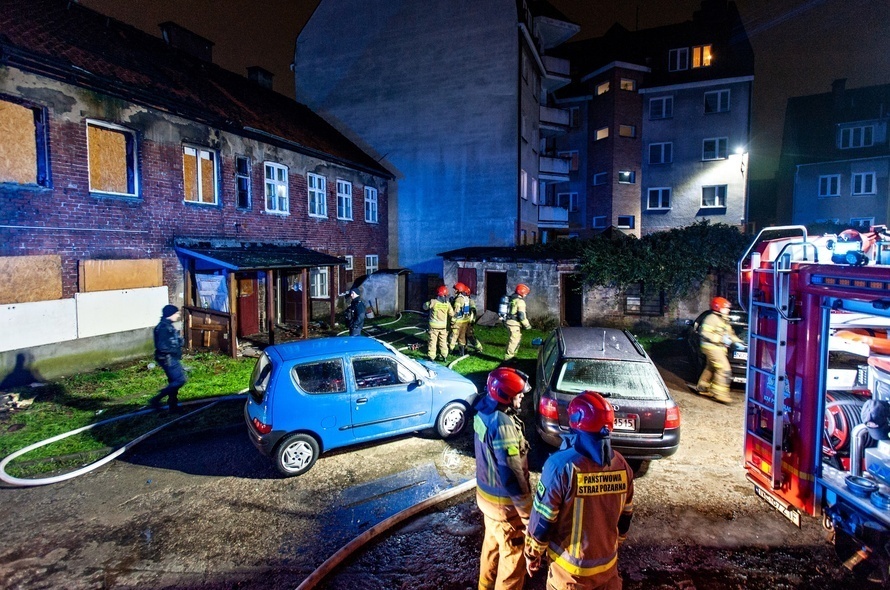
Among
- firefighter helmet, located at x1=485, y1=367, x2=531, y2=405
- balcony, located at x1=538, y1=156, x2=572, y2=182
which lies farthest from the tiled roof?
firefighter helmet, located at x1=485, y1=367, x2=531, y2=405

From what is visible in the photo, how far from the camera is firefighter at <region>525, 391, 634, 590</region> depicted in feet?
9.43

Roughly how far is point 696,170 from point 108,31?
28796 mm

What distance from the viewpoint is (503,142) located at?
21.5 m

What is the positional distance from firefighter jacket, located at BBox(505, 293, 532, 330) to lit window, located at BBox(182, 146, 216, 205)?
373 inches

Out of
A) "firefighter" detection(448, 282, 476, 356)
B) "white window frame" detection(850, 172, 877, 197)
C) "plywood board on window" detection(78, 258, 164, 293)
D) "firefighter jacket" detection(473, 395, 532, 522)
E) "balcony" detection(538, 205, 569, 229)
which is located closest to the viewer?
"firefighter jacket" detection(473, 395, 532, 522)

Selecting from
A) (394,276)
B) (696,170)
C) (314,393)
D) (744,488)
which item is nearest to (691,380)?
(744,488)

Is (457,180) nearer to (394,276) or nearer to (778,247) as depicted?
(394,276)

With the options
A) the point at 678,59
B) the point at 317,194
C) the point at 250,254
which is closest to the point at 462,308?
the point at 250,254

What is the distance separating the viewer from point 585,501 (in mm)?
2875

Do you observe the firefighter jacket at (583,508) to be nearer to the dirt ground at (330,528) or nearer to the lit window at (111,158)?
the dirt ground at (330,528)

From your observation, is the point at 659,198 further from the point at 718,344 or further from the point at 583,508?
the point at 583,508

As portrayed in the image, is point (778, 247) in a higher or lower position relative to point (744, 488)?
higher

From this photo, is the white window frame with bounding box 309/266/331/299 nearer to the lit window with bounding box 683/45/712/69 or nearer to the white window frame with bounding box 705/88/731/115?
the white window frame with bounding box 705/88/731/115

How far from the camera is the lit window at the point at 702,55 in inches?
1105
